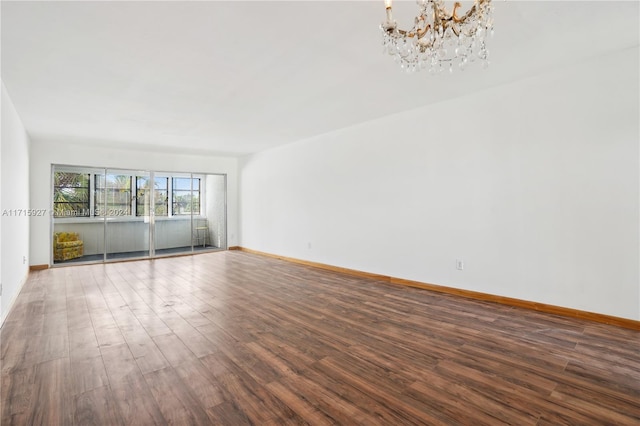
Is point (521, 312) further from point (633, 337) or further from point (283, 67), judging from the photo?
point (283, 67)

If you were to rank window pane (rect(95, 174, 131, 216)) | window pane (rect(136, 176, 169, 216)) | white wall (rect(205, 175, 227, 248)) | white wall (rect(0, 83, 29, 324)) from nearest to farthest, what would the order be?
1. white wall (rect(0, 83, 29, 324))
2. window pane (rect(95, 174, 131, 216))
3. window pane (rect(136, 176, 169, 216))
4. white wall (rect(205, 175, 227, 248))

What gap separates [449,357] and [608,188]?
2.37 metres

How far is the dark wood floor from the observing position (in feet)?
5.90

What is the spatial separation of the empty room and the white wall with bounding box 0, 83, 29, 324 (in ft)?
0.29

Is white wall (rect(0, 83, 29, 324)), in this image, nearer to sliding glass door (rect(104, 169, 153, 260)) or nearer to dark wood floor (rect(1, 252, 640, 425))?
dark wood floor (rect(1, 252, 640, 425))

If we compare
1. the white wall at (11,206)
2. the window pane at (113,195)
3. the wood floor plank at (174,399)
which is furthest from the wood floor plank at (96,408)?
the window pane at (113,195)

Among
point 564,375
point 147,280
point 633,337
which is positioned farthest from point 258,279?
point 633,337

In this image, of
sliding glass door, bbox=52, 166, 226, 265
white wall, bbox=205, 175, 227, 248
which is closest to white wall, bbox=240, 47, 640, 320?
white wall, bbox=205, 175, 227, 248

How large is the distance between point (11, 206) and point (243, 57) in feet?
11.3

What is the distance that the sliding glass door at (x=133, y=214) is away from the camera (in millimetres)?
6629

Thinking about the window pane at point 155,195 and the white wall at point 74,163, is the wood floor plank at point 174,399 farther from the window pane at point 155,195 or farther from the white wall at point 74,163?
the window pane at point 155,195

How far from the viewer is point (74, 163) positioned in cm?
647

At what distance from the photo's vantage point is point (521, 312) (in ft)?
11.4

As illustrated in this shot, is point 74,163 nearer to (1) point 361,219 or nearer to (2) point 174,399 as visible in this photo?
(1) point 361,219
